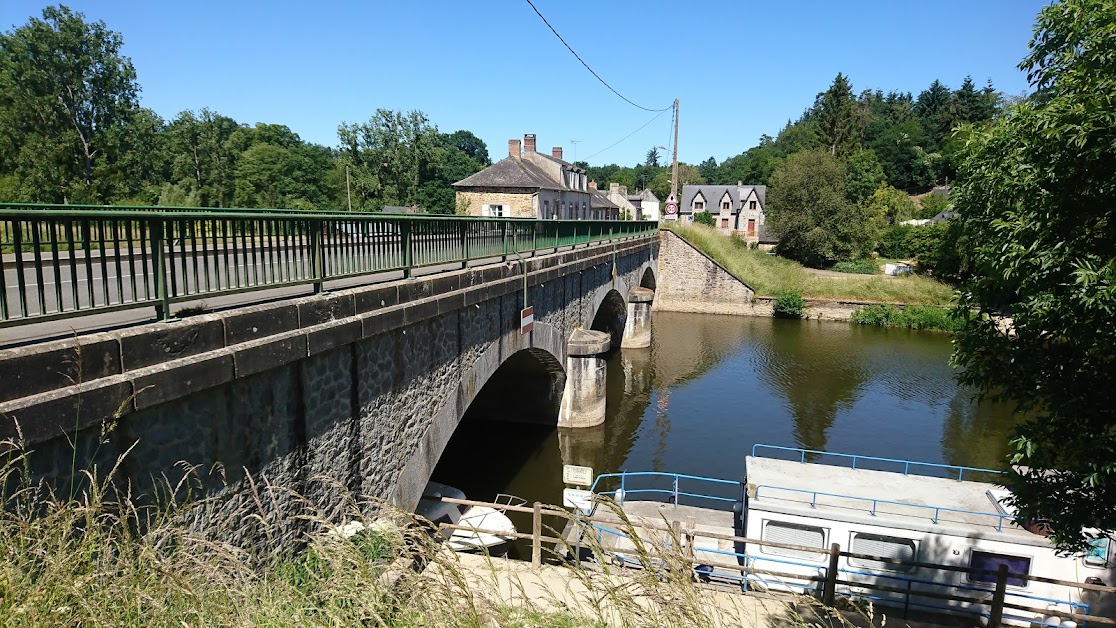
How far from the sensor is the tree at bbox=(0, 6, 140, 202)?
106ft

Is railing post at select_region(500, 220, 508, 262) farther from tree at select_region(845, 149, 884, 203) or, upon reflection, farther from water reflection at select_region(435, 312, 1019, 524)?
tree at select_region(845, 149, 884, 203)

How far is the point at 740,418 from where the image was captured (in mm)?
18969

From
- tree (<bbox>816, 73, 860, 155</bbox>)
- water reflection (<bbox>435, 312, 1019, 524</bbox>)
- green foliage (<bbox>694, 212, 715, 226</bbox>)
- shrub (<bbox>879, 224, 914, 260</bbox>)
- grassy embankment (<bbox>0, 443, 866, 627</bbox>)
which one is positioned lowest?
water reflection (<bbox>435, 312, 1019, 524</bbox>)

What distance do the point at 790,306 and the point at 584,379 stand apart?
23.2 m

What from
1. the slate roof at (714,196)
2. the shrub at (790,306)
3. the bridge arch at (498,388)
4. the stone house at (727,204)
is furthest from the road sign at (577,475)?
the slate roof at (714,196)

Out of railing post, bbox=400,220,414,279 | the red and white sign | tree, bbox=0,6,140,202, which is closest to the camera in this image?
railing post, bbox=400,220,414,279

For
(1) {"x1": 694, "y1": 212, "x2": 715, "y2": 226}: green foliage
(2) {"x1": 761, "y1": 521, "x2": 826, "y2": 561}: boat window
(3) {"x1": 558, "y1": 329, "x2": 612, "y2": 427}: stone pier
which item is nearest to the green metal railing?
(3) {"x1": 558, "y1": 329, "x2": 612, "y2": 427}: stone pier

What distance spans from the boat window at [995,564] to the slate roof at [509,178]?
29.3 meters

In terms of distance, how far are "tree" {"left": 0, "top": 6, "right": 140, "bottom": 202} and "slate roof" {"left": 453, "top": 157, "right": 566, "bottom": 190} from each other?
20358 millimetres

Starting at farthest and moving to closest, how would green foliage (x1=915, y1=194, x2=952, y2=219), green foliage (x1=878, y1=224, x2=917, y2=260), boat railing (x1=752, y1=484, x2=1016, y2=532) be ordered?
1. green foliage (x1=915, y1=194, x2=952, y2=219)
2. green foliage (x1=878, y1=224, x2=917, y2=260)
3. boat railing (x1=752, y1=484, x2=1016, y2=532)

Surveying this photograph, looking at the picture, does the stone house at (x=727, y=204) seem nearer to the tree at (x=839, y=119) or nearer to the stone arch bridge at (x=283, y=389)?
the tree at (x=839, y=119)

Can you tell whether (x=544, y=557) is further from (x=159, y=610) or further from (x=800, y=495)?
(x=159, y=610)

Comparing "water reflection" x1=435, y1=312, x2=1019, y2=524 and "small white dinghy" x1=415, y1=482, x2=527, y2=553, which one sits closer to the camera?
"small white dinghy" x1=415, y1=482, x2=527, y2=553

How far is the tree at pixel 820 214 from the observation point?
4091cm
